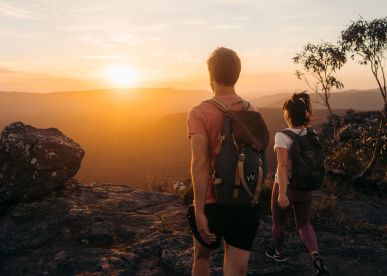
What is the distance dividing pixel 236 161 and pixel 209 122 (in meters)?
0.32

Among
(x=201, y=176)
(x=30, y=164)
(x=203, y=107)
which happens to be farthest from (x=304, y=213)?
(x=30, y=164)

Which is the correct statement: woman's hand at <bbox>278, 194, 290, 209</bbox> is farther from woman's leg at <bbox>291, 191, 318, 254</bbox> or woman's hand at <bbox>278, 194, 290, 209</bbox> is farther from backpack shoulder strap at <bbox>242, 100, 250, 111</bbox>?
backpack shoulder strap at <bbox>242, 100, 250, 111</bbox>

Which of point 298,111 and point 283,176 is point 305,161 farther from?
point 298,111

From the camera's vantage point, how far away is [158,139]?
41531mm

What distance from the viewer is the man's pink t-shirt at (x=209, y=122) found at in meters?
2.83

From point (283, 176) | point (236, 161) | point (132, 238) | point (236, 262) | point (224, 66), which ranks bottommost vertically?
point (132, 238)

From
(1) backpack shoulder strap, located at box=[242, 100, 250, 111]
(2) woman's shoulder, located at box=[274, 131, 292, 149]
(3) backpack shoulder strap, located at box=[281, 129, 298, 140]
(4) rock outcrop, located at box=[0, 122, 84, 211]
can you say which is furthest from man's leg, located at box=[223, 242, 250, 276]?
(4) rock outcrop, located at box=[0, 122, 84, 211]

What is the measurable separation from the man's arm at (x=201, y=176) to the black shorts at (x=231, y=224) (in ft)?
0.19

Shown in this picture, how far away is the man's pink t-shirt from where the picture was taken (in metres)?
2.83

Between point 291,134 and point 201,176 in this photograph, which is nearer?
point 201,176

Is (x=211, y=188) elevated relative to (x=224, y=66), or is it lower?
lower

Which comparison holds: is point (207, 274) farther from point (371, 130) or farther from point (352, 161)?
point (371, 130)

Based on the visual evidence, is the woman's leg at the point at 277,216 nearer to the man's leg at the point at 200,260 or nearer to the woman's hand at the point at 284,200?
the woman's hand at the point at 284,200

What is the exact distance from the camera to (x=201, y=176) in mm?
2842
